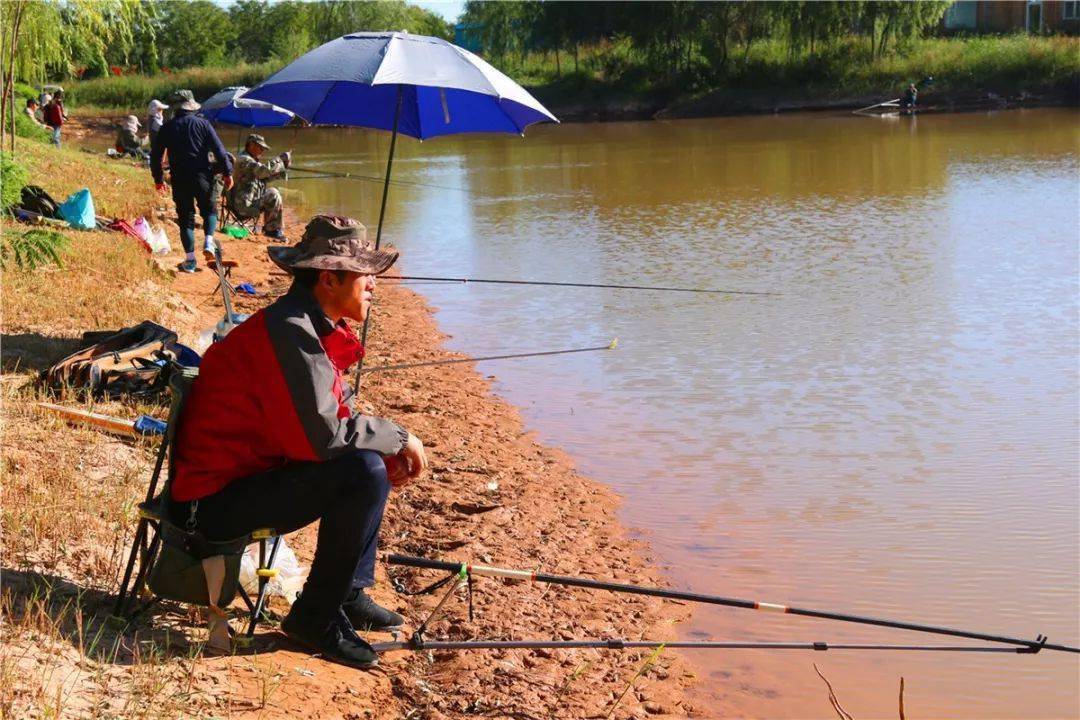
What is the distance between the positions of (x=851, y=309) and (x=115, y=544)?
7493 millimetres

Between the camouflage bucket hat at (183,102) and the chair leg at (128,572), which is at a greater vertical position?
the camouflage bucket hat at (183,102)

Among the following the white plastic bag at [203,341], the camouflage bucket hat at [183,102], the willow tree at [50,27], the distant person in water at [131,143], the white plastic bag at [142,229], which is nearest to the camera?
the white plastic bag at [203,341]

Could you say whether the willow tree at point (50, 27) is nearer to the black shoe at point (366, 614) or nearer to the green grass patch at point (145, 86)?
the black shoe at point (366, 614)

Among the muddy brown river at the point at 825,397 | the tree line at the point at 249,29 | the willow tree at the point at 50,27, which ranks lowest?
the muddy brown river at the point at 825,397

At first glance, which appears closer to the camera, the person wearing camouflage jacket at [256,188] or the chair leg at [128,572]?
the chair leg at [128,572]

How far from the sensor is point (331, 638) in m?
3.67

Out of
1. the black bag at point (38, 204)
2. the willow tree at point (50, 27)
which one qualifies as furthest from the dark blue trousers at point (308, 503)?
the willow tree at point (50, 27)

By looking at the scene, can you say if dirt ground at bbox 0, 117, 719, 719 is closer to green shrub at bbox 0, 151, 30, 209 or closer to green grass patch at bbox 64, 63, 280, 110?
green shrub at bbox 0, 151, 30, 209

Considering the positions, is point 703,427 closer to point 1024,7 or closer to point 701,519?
point 701,519

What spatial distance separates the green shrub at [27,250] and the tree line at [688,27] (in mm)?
41424

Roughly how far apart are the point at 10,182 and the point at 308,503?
902 cm

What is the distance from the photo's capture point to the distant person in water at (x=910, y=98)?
40344 millimetres

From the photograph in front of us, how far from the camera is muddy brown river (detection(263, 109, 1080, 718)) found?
4945 millimetres

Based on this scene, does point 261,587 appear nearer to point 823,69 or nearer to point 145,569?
point 145,569
